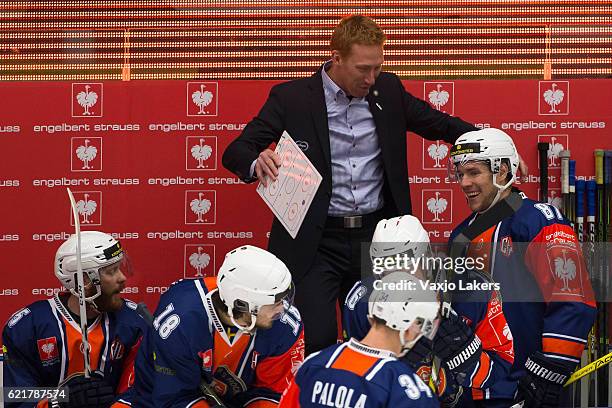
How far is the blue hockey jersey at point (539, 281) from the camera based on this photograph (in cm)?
494

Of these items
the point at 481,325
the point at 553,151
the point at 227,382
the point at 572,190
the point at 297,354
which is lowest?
the point at 227,382

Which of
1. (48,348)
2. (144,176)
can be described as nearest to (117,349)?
(48,348)

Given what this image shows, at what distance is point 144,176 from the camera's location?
663cm

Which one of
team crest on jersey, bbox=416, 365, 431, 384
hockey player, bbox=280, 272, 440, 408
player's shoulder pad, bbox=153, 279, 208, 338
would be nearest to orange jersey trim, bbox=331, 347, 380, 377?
hockey player, bbox=280, 272, 440, 408

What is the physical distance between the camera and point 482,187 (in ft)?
17.1

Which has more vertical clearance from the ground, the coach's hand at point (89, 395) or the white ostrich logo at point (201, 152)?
the white ostrich logo at point (201, 152)

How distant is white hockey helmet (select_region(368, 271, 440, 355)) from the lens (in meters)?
3.80

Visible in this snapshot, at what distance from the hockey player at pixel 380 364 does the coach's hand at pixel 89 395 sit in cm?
160

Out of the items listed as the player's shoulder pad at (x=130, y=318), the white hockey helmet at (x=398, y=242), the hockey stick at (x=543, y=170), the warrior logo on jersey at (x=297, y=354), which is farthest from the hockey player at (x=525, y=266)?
the player's shoulder pad at (x=130, y=318)

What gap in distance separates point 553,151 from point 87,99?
100 inches

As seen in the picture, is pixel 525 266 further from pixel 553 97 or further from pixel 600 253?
pixel 553 97

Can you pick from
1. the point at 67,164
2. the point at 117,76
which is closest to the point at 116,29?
the point at 117,76

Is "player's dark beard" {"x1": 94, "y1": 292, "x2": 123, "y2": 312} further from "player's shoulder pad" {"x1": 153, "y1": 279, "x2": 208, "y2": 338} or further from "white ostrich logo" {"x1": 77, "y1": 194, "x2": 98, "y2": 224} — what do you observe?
"white ostrich logo" {"x1": 77, "y1": 194, "x2": 98, "y2": 224}

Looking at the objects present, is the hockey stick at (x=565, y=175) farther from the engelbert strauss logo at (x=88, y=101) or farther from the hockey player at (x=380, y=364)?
the hockey player at (x=380, y=364)
